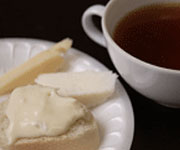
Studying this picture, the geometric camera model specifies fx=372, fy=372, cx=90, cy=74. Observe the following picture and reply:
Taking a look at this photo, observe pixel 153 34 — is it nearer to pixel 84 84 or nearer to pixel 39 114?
pixel 84 84

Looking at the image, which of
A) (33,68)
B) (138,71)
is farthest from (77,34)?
(138,71)

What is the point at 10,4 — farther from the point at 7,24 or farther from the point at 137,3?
the point at 137,3

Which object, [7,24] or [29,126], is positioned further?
[7,24]

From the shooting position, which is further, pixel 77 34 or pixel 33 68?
pixel 77 34

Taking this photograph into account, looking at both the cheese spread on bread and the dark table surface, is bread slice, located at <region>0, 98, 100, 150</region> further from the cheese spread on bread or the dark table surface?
the dark table surface

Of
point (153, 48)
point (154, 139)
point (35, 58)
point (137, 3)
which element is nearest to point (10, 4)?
point (35, 58)

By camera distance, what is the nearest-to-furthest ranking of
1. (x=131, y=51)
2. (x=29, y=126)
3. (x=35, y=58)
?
(x=29, y=126), (x=131, y=51), (x=35, y=58)

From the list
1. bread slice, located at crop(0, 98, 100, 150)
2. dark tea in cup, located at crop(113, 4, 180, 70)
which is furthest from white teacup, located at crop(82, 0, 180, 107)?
bread slice, located at crop(0, 98, 100, 150)
